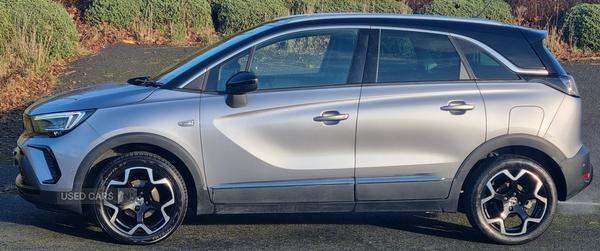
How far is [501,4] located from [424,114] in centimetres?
1177

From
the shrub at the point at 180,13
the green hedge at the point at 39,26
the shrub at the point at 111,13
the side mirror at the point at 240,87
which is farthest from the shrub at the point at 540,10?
the side mirror at the point at 240,87

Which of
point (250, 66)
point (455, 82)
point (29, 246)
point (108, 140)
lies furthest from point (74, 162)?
point (455, 82)

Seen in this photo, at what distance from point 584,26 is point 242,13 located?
7.82 m

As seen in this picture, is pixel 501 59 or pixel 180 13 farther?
pixel 180 13

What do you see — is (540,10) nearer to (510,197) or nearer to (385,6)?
(385,6)

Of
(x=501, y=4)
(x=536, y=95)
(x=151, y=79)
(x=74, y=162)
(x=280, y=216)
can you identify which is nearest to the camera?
(x=74, y=162)

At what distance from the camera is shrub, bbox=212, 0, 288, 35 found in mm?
13555

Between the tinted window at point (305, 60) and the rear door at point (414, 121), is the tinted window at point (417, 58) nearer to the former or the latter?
the rear door at point (414, 121)

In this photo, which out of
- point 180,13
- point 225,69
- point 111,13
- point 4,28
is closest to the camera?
point 225,69

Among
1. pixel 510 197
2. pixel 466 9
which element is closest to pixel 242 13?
pixel 466 9

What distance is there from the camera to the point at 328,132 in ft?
14.9

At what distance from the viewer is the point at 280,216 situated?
561 centimetres

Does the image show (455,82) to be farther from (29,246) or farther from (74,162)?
(29,246)

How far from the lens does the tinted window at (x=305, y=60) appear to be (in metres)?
4.72
